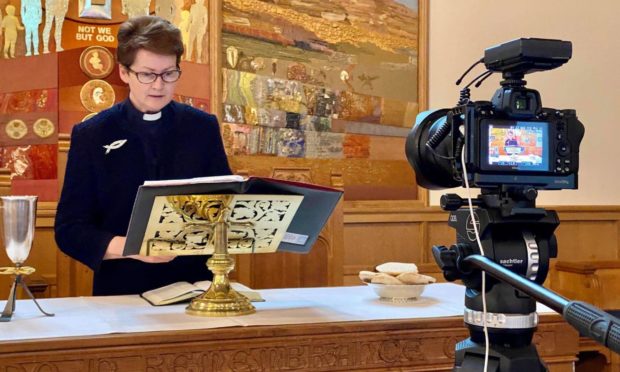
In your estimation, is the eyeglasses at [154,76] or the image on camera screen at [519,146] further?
the eyeglasses at [154,76]

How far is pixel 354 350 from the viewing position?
2168 millimetres

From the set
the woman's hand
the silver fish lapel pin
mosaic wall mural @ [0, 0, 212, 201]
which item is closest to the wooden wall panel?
mosaic wall mural @ [0, 0, 212, 201]

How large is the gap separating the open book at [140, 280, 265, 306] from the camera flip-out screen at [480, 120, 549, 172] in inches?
45.6

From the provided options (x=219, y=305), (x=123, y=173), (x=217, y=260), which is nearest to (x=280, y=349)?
(x=219, y=305)

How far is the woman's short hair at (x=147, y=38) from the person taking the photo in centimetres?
256

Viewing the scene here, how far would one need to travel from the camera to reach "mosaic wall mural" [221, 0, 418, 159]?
5.25 metres

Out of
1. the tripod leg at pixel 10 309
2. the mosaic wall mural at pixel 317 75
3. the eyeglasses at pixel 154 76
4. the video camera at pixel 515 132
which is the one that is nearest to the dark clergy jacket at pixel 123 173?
the eyeglasses at pixel 154 76

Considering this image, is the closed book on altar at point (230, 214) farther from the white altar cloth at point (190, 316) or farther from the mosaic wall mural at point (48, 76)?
the mosaic wall mural at point (48, 76)

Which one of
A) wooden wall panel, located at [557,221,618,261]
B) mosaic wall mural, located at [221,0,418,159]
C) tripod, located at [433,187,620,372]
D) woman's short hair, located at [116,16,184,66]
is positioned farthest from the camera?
wooden wall panel, located at [557,221,618,261]

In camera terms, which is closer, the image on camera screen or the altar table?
the image on camera screen

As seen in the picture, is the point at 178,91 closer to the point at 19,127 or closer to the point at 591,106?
the point at 19,127

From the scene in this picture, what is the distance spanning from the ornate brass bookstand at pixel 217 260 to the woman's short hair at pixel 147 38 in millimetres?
595

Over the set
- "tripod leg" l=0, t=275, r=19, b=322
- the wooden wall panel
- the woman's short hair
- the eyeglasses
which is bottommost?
the wooden wall panel

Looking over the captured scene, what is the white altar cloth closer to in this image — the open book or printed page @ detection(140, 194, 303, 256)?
the open book
